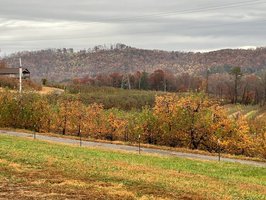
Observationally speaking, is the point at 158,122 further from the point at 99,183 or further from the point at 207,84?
the point at 207,84

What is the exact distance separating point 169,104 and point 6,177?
32.3 meters

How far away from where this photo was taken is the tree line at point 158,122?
43.8m

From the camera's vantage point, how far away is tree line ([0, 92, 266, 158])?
1726 inches

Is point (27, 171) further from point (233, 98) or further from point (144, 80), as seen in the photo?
point (144, 80)

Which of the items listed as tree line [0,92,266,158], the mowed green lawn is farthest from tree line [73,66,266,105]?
the mowed green lawn

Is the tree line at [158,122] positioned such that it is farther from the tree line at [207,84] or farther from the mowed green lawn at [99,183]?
the tree line at [207,84]

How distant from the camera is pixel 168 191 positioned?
603 inches

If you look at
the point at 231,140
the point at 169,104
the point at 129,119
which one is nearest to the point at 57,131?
the point at 129,119

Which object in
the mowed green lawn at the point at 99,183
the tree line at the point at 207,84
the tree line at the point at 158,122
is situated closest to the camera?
the mowed green lawn at the point at 99,183

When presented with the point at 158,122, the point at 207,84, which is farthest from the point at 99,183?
the point at 207,84

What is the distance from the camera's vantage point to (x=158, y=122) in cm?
4788

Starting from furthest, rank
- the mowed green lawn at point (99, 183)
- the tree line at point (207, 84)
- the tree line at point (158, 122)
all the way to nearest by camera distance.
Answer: the tree line at point (207, 84) → the tree line at point (158, 122) → the mowed green lawn at point (99, 183)

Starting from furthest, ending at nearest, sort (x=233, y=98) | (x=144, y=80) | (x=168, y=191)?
(x=144, y=80) < (x=233, y=98) < (x=168, y=191)

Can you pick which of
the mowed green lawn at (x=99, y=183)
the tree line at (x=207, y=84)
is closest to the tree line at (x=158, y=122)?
the mowed green lawn at (x=99, y=183)
